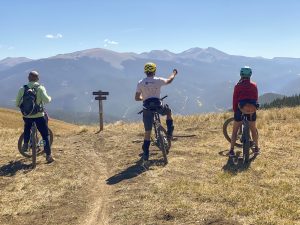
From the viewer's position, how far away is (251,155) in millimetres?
13508

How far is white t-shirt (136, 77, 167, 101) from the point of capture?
12.8 meters

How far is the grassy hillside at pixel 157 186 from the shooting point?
328 inches

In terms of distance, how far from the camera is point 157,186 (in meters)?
10.2

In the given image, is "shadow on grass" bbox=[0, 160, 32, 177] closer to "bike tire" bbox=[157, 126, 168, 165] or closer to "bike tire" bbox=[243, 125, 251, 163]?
"bike tire" bbox=[157, 126, 168, 165]

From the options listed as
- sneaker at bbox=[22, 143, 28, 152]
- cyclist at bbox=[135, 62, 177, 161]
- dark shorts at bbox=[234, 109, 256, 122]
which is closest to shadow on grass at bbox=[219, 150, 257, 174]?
dark shorts at bbox=[234, 109, 256, 122]

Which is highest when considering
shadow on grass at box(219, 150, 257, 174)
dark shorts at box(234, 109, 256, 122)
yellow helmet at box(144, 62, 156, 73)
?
yellow helmet at box(144, 62, 156, 73)

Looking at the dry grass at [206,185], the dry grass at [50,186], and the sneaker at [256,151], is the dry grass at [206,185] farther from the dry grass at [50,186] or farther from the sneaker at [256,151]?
the dry grass at [50,186]

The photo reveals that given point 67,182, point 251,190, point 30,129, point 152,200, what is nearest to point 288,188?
point 251,190

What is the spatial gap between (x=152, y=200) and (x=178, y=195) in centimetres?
67

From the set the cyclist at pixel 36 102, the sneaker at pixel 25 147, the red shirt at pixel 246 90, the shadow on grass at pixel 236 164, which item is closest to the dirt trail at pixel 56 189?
the sneaker at pixel 25 147

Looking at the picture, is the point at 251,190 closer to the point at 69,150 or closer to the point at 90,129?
the point at 69,150

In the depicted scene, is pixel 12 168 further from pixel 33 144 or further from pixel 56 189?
pixel 56 189

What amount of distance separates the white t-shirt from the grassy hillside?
2342 mm

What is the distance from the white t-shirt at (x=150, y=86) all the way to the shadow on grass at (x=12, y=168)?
467cm
